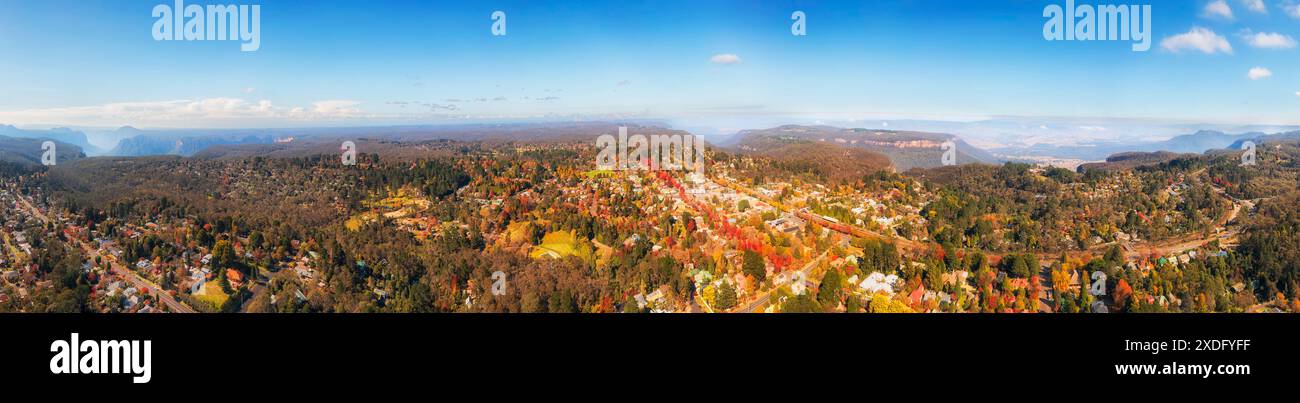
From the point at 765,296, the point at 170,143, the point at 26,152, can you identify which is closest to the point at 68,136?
the point at 170,143

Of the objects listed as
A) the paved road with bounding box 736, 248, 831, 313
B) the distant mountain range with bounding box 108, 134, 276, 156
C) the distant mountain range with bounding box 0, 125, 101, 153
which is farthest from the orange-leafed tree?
the distant mountain range with bounding box 0, 125, 101, 153

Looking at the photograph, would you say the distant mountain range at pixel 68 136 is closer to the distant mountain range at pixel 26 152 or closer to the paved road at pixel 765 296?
the distant mountain range at pixel 26 152

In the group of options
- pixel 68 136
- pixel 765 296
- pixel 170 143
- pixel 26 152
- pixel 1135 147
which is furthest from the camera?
pixel 1135 147

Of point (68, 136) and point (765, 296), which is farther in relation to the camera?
point (68, 136)

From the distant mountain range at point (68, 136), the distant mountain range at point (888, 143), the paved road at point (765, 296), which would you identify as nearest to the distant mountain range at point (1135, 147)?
the distant mountain range at point (888, 143)

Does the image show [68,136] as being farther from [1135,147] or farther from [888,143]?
[1135,147]

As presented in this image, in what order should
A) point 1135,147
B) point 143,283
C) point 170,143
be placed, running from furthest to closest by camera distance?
point 1135,147 < point 170,143 < point 143,283

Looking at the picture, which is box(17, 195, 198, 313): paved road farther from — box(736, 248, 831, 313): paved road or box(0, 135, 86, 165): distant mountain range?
box(0, 135, 86, 165): distant mountain range

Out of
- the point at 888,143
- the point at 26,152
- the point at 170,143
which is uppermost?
the point at 170,143
